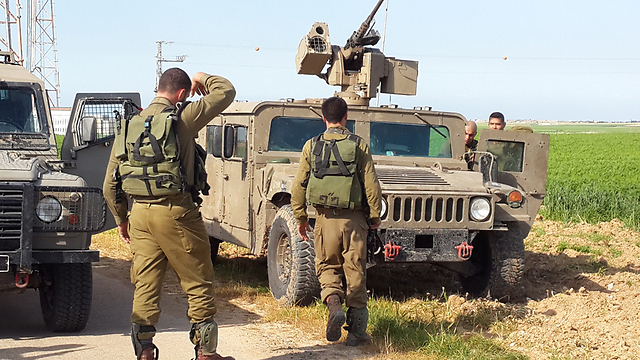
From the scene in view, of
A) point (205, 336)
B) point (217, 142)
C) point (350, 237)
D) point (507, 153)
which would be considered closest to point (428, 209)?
point (350, 237)

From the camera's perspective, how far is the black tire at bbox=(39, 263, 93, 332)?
5617mm

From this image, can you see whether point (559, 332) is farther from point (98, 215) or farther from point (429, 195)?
point (98, 215)

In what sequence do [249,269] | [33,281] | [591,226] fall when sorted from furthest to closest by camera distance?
[591,226]
[249,269]
[33,281]

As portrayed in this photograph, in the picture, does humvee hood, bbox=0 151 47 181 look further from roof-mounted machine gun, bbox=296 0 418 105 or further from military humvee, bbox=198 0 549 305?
roof-mounted machine gun, bbox=296 0 418 105

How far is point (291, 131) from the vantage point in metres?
7.50

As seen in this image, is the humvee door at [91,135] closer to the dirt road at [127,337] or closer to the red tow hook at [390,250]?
the dirt road at [127,337]

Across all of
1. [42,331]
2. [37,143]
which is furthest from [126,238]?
[37,143]

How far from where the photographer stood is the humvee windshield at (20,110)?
664 centimetres

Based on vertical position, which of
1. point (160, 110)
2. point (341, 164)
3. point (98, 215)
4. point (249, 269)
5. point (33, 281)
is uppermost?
point (160, 110)

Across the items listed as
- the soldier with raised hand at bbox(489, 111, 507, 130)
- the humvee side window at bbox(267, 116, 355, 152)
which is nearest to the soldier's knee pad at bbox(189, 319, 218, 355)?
the humvee side window at bbox(267, 116, 355, 152)

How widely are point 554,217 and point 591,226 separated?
3.91 ft

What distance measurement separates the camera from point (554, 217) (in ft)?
43.3

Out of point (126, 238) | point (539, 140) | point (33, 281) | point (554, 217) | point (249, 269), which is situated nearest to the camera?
point (126, 238)

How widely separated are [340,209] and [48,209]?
A: 1.92 m
